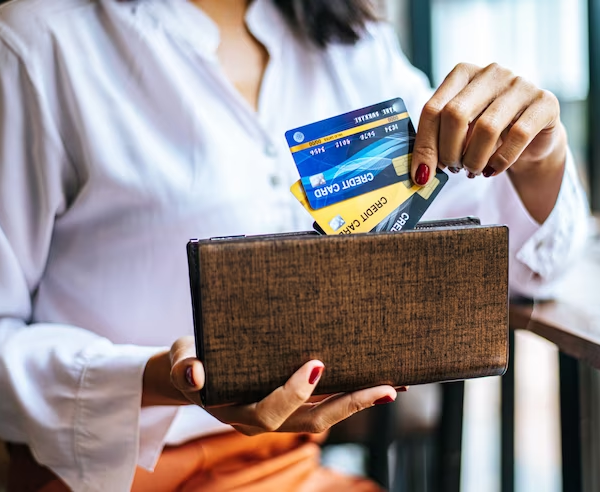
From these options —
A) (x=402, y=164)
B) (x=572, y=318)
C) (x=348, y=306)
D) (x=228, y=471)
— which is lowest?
(x=228, y=471)

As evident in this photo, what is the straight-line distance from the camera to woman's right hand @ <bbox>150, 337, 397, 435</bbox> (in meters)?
0.55

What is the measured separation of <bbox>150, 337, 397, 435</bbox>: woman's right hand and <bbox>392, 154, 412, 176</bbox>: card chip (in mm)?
183

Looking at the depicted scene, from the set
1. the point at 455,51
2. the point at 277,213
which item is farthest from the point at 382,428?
the point at 455,51

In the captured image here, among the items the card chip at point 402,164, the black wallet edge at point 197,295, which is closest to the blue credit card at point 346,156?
the card chip at point 402,164

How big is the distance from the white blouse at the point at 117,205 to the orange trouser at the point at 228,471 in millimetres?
29

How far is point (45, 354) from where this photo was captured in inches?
31.0

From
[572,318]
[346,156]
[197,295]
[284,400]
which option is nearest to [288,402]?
[284,400]

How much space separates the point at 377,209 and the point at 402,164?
0.05 metres

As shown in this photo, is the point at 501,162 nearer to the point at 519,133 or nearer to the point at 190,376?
the point at 519,133

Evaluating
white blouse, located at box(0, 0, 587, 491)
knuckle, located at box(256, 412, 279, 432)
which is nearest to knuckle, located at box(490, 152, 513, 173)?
white blouse, located at box(0, 0, 587, 491)

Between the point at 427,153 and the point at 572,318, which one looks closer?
the point at 427,153

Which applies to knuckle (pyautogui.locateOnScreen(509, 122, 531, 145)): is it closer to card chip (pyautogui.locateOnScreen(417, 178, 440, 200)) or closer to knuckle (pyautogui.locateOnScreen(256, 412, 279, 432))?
card chip (pyautogui.locateOnScreen(417, 178, 440, 200))

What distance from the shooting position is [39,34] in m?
0.85

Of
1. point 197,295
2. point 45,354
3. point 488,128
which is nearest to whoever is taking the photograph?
point 197,295
